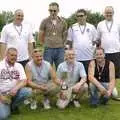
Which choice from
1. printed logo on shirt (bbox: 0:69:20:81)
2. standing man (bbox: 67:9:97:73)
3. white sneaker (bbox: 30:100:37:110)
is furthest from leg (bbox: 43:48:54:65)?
printed logo on shirt (bbox: 0:69:20:81)

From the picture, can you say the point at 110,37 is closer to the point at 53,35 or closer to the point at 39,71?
the point at 53,35

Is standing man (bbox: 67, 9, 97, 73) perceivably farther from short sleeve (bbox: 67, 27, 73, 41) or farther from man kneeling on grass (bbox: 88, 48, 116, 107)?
man kneeling on grass (bbox: 88, 48, 116, 107)

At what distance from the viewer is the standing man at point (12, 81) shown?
27.6 ft

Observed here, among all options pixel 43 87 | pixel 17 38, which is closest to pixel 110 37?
pixel 43 87

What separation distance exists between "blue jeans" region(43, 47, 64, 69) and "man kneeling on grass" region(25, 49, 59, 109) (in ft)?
3.09

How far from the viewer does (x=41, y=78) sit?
9.41 m

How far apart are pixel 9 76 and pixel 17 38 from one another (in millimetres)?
1325

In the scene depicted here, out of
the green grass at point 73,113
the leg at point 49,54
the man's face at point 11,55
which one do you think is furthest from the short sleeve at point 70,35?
the man's face at point 11,55

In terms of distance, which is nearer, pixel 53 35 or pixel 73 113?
pixel 73 113

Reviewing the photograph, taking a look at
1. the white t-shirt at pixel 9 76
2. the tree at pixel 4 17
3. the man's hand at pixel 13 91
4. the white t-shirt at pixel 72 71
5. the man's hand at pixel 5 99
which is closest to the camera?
the man's hand at pixel 5 99

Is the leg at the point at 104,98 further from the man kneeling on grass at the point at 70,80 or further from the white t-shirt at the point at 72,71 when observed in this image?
the white t-shirt at the point at 72,71

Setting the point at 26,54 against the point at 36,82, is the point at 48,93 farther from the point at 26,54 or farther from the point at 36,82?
the point at 26,54

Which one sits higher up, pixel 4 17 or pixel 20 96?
pixel 4 17

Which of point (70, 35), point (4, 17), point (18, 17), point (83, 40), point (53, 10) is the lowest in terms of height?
point (83, 40)
